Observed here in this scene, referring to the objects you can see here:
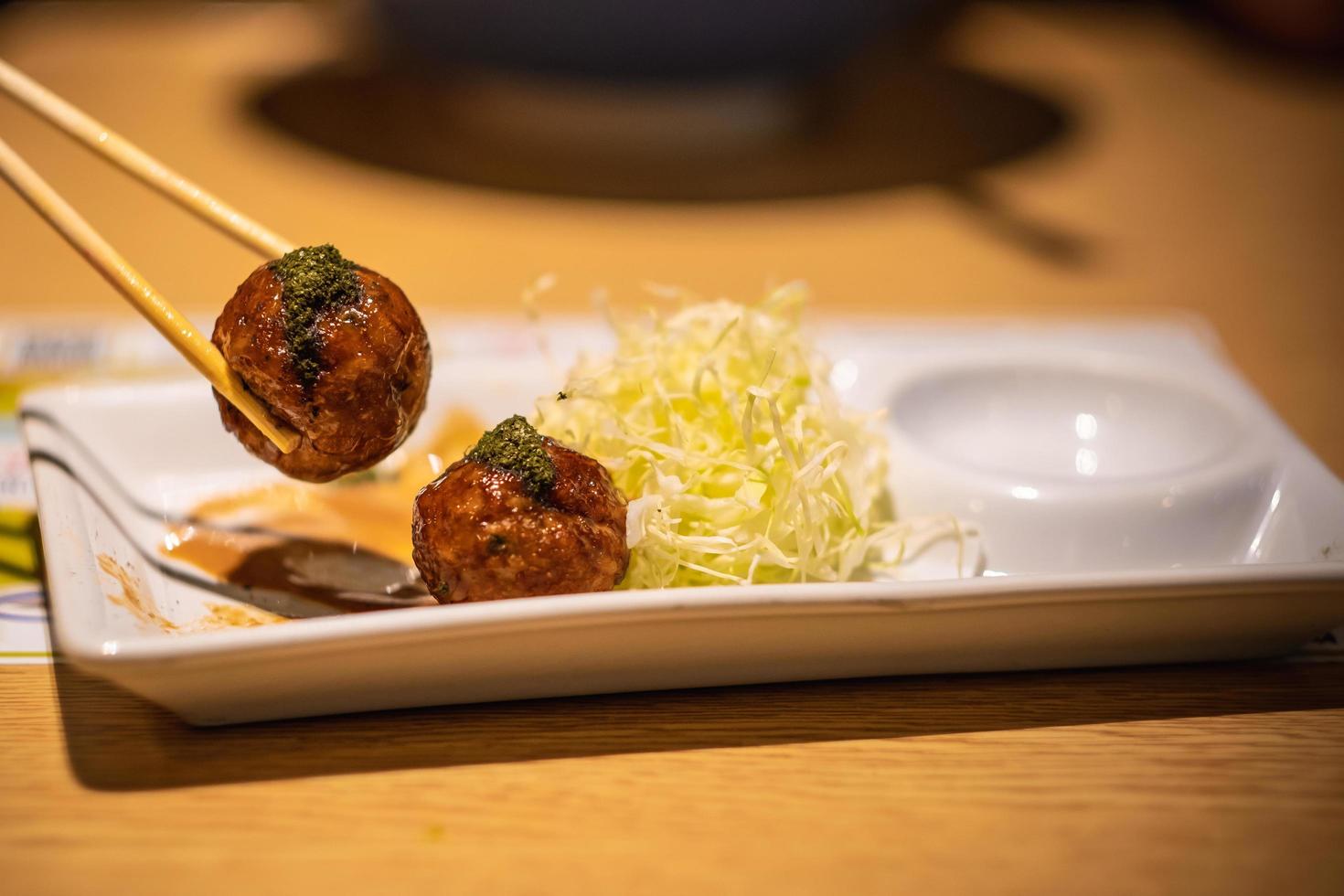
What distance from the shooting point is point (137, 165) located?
1.84 meters

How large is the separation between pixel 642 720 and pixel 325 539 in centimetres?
70

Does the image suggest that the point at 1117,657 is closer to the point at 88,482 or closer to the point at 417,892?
the point at 417,892

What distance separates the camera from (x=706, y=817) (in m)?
1.38

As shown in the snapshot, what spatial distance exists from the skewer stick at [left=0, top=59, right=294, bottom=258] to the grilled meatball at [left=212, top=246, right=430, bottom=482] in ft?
0.63

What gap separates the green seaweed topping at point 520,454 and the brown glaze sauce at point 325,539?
332 millimetres

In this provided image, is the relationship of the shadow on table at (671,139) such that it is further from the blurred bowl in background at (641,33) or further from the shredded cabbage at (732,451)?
the shredded cabbage at (732,451)

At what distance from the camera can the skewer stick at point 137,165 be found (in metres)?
1.83

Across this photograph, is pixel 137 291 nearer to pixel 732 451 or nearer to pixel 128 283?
pixel 128 283

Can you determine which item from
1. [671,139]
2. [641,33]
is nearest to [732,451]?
[641,33]

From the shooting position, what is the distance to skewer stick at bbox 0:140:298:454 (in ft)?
5.25

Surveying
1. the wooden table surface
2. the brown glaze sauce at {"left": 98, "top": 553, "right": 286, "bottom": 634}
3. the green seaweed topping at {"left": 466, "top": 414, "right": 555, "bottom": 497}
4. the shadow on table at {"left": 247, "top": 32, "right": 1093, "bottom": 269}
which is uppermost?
the shadow on table at {"left": 247, "top": 32, "right": 1093, "bottom": 269}

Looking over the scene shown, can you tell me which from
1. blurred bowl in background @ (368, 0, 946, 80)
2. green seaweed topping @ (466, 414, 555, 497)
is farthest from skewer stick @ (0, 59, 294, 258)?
blurred bowl in background @ (368, 0, 946, 80)

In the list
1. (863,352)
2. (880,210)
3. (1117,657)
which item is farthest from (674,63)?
(1117,657)

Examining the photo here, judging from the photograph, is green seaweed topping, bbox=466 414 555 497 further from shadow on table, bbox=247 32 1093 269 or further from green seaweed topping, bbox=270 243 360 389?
shadow on table, bbox=247 32 1093 269
